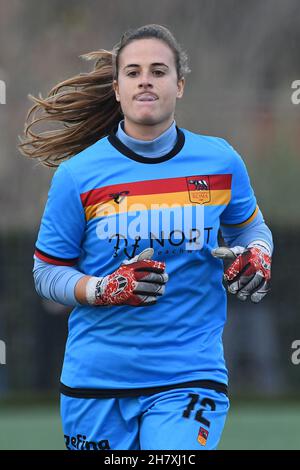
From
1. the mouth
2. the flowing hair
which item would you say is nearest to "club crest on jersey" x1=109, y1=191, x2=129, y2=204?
the mouth

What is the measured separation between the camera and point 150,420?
3506 mm

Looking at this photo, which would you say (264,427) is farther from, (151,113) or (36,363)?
(151,113)

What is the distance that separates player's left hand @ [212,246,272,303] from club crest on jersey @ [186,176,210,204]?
194 mm

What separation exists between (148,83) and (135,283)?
0.67 m

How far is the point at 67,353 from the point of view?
3.74m

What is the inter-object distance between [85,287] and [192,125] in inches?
224

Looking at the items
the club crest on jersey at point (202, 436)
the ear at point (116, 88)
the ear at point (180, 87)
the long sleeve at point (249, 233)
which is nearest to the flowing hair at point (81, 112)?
the ear at point (116, 88)

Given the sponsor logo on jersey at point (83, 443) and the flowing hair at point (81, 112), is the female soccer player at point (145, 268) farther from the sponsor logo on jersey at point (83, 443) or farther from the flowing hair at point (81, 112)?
the flowing hair at point (81, 112)

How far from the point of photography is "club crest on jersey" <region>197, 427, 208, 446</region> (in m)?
3.50

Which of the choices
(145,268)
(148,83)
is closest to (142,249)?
(145,268)

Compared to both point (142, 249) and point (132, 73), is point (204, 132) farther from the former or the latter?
point (142, 249)

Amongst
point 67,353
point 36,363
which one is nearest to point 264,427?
point 36,363

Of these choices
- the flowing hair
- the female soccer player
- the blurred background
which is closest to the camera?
the female soccer player

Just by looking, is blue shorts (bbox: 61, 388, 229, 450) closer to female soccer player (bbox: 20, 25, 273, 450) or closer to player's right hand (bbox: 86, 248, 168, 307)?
female soccer player (bbox: 20, 25, 273, 450)
